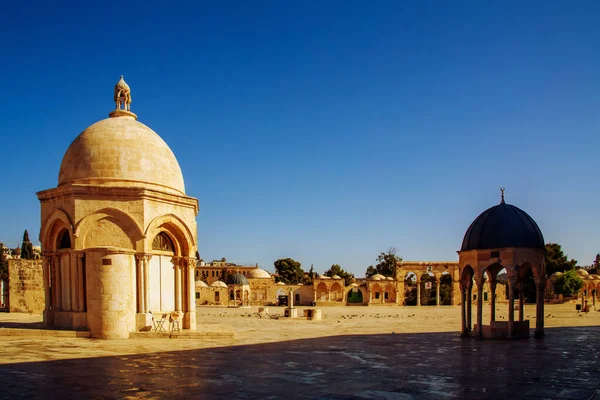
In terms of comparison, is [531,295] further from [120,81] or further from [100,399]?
[100,399]

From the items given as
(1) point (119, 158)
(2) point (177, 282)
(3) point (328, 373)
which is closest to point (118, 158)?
(1) point (119, 158)

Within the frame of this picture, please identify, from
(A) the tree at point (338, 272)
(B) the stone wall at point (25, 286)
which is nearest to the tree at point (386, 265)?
(A) the tree at point (338, 272)

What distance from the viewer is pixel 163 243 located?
1986cm

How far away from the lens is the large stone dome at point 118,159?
18.8m

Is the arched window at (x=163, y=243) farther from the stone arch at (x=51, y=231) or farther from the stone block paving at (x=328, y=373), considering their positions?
the stone block paving at (x=328, y=373)

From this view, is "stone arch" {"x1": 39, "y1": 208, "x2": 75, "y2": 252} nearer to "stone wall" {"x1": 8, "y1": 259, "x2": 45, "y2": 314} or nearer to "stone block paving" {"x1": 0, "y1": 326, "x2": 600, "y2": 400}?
"stone block paving" {"x1": 0, "y1": 326, "x2": 600, "y2": 400}

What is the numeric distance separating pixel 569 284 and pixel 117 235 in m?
50.1

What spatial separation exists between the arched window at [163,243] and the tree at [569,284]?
155 ft

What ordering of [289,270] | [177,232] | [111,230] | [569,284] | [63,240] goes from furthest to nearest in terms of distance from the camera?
[289,270] < [569,284] < [177,232] < [63,240] < [111,230]

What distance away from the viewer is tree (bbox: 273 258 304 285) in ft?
286

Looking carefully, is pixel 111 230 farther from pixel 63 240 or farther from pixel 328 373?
pixel 328 373

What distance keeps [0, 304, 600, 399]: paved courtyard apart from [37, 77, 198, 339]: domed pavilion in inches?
65.1

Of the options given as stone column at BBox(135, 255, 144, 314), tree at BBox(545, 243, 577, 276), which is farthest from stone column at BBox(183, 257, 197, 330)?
tree at BBox(545, 243, 577, 276)

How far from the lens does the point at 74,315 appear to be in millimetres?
17766
